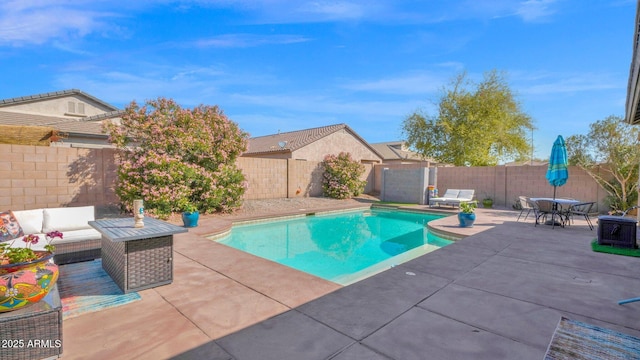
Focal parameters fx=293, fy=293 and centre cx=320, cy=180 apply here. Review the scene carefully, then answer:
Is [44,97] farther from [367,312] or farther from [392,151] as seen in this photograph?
[392,151]

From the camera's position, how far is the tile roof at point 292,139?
2110cm

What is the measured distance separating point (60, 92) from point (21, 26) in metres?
14.5

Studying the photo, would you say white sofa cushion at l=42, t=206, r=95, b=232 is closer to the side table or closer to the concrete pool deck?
the concrete pool deck

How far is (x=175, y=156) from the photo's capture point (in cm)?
937

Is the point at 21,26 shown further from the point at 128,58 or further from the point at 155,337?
the point at 155,337

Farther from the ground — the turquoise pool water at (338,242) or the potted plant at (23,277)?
the potted plant at (23,277)

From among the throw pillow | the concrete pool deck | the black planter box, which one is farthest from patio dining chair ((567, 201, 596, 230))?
the throw pillow

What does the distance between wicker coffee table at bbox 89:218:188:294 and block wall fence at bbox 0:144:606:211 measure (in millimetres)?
6136

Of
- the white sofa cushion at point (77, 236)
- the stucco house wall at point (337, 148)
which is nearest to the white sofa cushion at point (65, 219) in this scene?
the white sofa cushion at point (77, 236)

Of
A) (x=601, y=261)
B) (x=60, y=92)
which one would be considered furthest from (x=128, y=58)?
(x=601, y=261)

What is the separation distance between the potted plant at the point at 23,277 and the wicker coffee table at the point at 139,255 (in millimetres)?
800

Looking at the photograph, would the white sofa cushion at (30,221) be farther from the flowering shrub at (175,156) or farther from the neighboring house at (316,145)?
the neighboring house at (316,145)

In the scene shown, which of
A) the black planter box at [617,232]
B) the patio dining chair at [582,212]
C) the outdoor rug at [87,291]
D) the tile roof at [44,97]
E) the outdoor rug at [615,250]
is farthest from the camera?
the tile roof at [44,97]

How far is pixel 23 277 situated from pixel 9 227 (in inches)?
135
